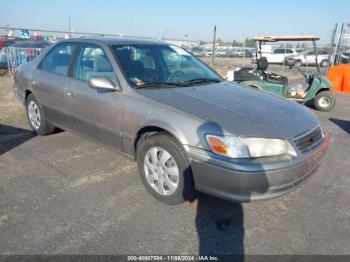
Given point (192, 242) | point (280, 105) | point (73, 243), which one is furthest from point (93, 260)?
point (280, 105)

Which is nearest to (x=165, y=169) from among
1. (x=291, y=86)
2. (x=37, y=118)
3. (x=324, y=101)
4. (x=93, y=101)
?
(x=93, y=101)

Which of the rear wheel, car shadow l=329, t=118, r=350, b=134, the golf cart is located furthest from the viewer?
the rear wheel

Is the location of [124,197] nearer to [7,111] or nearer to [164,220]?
[164,220]

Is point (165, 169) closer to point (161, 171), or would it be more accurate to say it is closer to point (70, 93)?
point (161, 171)

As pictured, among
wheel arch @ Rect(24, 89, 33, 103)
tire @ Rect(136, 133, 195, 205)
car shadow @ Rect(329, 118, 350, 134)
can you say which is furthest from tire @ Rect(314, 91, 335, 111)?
wheel arch @ Rect(24, 89, 33, 103)

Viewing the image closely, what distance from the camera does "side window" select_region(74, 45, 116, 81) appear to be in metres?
3.94

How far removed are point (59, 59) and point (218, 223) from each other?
3.32 meters

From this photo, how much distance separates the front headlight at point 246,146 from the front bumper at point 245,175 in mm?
63

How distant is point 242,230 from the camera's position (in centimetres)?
298

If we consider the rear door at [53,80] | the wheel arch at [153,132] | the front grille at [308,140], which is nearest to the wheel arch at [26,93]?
the rear door at [53,80]

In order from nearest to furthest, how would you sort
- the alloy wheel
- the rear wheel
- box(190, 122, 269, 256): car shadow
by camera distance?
1. box(190, 122, 269, 256): car shadow
2. the alloy wheel
3. the rear wheel

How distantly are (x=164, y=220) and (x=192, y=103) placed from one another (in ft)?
3.87

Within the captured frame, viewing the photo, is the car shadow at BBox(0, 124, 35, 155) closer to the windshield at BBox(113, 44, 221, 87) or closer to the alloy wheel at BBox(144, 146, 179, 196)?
the windshield at BBox(113, 44, 221, 87)

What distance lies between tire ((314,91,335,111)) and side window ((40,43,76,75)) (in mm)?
6583
